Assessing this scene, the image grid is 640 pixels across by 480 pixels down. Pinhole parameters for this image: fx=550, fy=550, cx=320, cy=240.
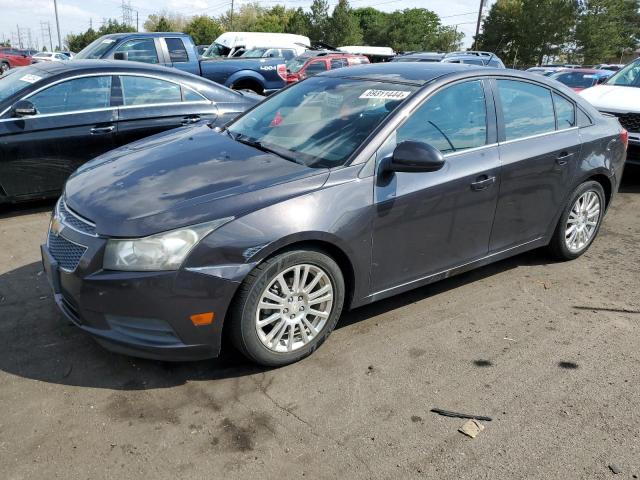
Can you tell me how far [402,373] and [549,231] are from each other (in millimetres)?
2039

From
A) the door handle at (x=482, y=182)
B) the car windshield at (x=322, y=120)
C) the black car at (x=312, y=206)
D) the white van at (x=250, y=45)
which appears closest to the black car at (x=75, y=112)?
the car windshield at (x=322, y=120)

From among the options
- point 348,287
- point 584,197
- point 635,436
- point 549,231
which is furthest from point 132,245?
point 584,197

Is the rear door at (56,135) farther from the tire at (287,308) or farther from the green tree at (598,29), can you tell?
the green tree at (598,29)

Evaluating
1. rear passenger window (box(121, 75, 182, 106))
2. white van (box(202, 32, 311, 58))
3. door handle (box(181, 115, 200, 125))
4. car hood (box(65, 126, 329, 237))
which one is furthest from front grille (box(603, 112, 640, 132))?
white van (box(202, 32, 311, 58))

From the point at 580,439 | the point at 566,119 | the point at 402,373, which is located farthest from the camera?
A: the point at 566,119

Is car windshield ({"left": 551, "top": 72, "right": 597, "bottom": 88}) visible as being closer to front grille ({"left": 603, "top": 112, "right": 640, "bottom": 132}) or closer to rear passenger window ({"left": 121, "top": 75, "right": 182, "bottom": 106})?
front grille ({"left": 603, "top": 112, "right": 640, "bottom": 132})

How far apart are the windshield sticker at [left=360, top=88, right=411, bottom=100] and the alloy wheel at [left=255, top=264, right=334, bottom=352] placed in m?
1.26

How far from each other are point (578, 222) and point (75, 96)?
16.1 ft

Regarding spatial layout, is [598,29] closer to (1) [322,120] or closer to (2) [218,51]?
(2) [218,51]

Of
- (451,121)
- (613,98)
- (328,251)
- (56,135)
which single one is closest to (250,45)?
(613,98)

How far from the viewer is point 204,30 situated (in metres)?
69.4

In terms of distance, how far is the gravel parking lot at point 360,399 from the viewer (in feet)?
8.02

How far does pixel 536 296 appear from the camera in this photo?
13.5 feet

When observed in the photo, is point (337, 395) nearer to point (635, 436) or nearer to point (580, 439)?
point (580, 439)
